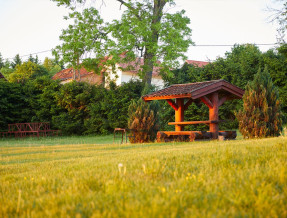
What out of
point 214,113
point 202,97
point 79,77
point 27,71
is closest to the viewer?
point 202,97

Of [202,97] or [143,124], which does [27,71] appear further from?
[202,97]

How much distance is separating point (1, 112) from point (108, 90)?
28.6 feet

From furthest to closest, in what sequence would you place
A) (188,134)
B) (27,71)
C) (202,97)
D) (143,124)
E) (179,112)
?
(27,71) < (179,112) < (143,124) < (202,97) < (188,134)

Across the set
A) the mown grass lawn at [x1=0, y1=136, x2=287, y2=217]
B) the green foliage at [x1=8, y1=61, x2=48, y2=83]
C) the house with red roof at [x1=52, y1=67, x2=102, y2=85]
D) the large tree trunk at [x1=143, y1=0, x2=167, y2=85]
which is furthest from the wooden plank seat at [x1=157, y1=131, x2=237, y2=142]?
the green foliage at [x1=8, y1=61, x2=48, y2=83]

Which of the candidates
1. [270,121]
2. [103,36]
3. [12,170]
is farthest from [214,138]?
[103,36]

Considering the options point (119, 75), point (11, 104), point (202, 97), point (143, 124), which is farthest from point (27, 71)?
point (202, 97)

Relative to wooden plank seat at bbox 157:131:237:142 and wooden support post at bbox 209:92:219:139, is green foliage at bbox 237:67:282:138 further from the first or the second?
wooden support post at bbox 209:92:219:139

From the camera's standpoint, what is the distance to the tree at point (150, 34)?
21.8 metres

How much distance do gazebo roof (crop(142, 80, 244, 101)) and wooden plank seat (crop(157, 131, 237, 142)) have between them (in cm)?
154

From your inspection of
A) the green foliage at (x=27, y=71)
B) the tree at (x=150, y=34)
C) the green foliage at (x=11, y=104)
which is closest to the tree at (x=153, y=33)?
the tree at (x=150, y=34)

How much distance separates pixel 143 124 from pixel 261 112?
5293 mm

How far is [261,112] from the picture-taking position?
1188cm

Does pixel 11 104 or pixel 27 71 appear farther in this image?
pixel 27 71

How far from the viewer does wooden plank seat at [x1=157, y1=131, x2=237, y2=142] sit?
42.4 feet
